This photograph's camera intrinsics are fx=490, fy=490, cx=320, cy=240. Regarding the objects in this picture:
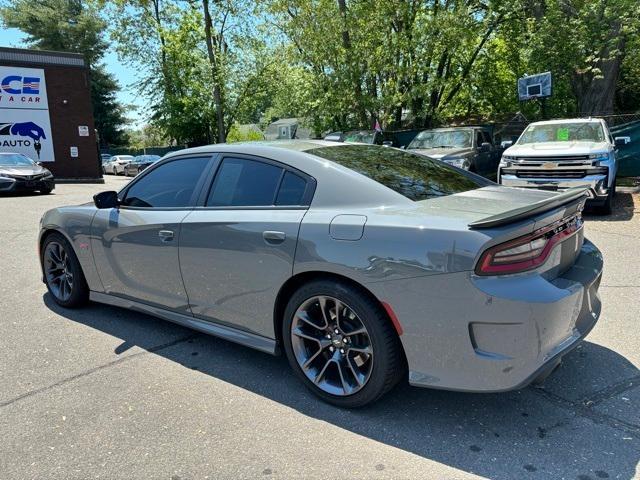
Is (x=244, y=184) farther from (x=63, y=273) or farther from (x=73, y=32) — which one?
(x=73, y=32)

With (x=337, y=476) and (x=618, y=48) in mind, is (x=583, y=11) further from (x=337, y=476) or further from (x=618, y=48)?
(x=337, y=476)

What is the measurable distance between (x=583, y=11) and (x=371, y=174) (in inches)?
564

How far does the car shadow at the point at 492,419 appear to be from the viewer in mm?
2393

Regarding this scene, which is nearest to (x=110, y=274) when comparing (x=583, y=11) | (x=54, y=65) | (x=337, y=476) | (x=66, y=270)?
(x=66, y=270)

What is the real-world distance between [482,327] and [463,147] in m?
10.0

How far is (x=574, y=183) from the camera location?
8.67 meters

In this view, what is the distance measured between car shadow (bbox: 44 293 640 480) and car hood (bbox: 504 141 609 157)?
20.4ft

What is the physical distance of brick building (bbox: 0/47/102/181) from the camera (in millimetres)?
22109

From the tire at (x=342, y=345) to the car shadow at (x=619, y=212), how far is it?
25.0ft

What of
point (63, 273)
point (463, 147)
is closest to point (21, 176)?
point (63, 273)

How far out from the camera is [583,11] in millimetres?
13914

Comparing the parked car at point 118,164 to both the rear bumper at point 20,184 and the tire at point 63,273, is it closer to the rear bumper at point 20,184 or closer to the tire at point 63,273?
the rear bumper at point 20,184

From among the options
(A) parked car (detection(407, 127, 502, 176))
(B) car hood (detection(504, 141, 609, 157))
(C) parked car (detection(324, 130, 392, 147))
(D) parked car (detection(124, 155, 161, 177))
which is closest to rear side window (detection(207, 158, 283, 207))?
(B) car hood (detection(504, 141, 609, 157))

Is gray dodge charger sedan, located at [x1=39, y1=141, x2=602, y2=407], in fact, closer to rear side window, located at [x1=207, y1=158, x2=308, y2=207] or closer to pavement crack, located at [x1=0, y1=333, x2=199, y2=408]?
rear side window, located at [x1=207, y1=158, x2=308, y2=207]
